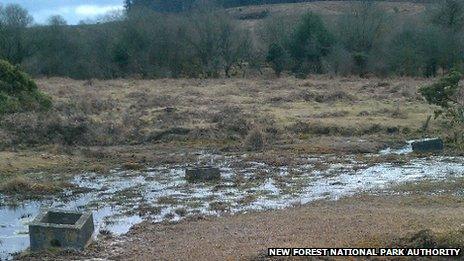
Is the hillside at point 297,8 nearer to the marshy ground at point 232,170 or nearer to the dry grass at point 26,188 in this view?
the marshy ground at point 232,170

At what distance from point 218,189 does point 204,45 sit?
3896 cm

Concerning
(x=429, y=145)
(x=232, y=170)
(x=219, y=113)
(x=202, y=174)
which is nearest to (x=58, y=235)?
(x=202, y=174)

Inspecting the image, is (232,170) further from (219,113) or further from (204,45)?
(204,45)

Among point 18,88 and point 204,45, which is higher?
point 18,88

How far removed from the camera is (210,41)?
58.4m

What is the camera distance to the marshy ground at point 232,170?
15016 mm

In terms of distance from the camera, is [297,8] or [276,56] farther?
[297,8]

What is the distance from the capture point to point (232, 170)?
24.0m

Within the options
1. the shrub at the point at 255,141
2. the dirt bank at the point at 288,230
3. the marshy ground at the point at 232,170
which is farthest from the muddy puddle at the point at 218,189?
the shrub at the point at 255,141

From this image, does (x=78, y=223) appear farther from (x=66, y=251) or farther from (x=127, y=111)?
(x=127, y=111)

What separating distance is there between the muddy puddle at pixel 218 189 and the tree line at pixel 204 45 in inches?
1233

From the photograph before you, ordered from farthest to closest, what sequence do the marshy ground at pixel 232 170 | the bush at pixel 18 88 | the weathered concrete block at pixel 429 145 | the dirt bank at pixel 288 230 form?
1. the weathered concrete block at pixel 429 145
2. the bush at pixel 18 88
3. the marshy ground at pixel 232 170
4. the dirt bank at pixel 288 230

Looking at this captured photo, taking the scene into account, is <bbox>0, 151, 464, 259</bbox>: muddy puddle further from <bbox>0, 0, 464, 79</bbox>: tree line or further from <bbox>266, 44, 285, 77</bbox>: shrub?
<bbox>0, 0, 464, 79</bbox>: tree line

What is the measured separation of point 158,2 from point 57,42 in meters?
59.5
